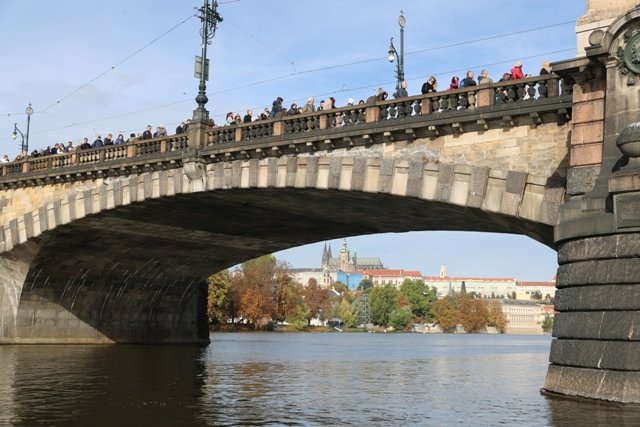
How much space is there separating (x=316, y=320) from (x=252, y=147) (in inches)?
5684

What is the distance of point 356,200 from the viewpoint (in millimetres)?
30141

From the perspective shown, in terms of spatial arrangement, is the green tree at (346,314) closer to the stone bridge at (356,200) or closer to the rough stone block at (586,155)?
the stone bridge at (356,200)

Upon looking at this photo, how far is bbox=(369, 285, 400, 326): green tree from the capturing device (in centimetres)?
19000

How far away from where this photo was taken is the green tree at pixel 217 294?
8462 cm

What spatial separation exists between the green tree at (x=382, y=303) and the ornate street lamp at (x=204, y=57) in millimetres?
158709

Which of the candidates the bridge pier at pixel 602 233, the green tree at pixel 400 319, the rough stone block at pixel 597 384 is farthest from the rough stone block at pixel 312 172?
the green tree at pixel 400 319

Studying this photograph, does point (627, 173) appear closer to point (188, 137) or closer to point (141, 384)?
point (141, 384)

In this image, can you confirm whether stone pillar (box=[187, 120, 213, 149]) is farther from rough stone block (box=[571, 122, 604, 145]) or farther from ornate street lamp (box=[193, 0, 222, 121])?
rough stone block (box=[571, 122, 604, 145])

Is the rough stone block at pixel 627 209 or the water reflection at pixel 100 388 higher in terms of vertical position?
the rough stone block at pixel 627 209

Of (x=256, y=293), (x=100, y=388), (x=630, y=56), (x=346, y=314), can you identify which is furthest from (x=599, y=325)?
(x=346, y=314)

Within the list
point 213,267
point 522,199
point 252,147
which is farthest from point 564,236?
point 213,267

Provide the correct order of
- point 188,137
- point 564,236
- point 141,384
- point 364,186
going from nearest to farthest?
1. point 564,236
2. point 141,384
3. point 364,186
4. point 188,137

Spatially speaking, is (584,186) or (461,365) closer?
(584,186)

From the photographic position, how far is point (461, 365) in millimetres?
37500
